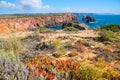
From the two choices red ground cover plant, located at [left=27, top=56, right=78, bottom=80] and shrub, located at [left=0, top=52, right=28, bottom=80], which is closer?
shrub, located at [left=0, top=52, right=28, bottom=80]

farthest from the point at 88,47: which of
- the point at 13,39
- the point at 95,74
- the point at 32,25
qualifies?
the point at 32,25

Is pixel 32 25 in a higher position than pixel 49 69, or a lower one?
lower

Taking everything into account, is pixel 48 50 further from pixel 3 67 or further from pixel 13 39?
pixel 3 67

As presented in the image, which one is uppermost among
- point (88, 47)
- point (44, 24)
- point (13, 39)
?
point (13, 39)

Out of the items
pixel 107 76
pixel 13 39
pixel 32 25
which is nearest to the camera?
pixel 107 76

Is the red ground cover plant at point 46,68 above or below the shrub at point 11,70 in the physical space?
below

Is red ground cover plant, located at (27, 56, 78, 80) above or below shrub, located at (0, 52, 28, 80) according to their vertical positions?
below

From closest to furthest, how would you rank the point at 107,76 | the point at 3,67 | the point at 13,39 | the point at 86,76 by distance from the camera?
1. the point at 3,67
2. the point at 86,76
3. the point at 107,76
4. the point at 13,39

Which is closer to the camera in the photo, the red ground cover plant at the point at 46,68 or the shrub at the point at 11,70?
the shrub at the point at 11,70

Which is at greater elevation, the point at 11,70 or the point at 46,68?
the point at 11,70

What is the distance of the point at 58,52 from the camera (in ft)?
33.0

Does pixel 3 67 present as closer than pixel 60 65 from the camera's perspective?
Yes

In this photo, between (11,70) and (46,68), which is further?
(46,68)

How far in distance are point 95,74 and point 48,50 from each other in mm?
5147
